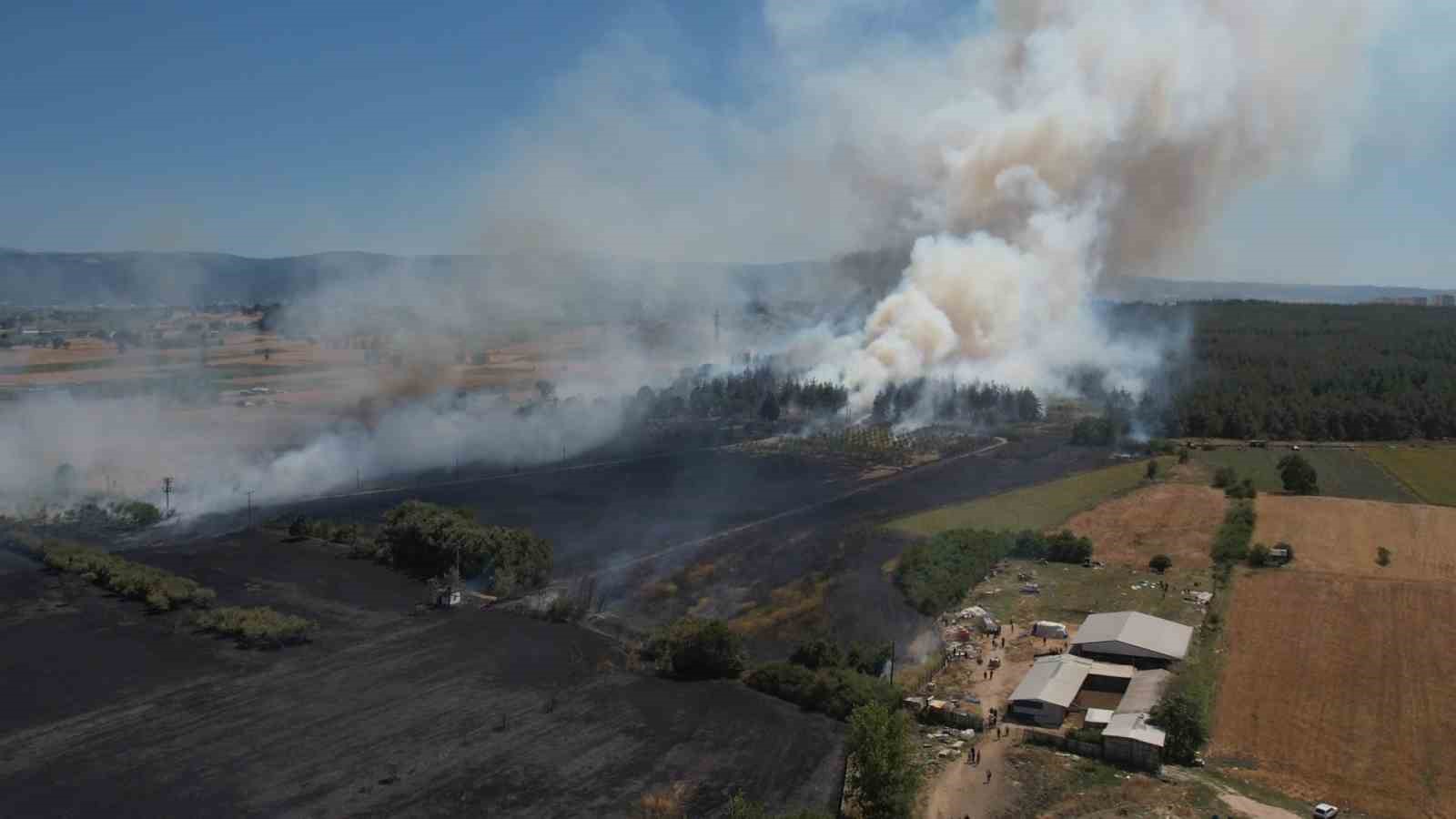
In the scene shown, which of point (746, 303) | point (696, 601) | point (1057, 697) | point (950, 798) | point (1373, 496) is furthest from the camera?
point (746, 303)

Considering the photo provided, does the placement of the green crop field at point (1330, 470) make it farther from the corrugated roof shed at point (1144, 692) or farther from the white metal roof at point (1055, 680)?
the white metal roof at point (1055, 680)

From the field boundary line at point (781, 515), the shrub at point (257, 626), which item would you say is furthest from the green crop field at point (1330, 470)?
the shrub at point (257, 626)

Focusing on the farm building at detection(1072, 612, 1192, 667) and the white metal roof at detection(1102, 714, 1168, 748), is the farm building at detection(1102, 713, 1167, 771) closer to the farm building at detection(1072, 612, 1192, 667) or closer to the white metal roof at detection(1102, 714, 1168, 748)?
the white metal roof at detection(1102, 714, 1168, 748)

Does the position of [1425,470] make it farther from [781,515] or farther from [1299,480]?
[781,515]

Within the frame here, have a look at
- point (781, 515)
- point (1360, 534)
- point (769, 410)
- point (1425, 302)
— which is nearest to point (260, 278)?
point (769, 410)

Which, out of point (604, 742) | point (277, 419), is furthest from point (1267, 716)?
point (277, 419)

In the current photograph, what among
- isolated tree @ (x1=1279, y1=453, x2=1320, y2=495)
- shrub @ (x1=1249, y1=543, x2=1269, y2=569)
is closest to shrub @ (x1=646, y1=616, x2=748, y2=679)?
shrub @ (x1=1249, y1=543, x2=1269, y2=569)

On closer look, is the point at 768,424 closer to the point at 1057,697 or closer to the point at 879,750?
the point at 1057,697
